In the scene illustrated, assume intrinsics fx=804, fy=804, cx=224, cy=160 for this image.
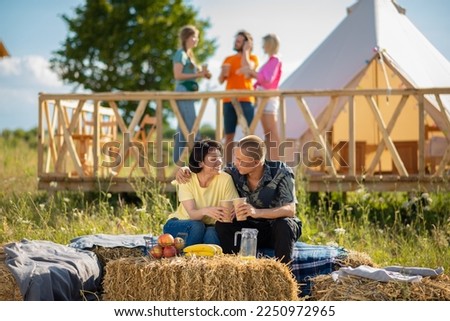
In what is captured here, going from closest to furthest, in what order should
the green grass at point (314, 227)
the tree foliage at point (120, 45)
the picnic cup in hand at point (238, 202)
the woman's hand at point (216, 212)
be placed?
the picnic cup in hand at point (238, 202)
the woman's hand at point (216, 212)
the green grass at point (314, 227)
the tree foliage at point (120, 45)

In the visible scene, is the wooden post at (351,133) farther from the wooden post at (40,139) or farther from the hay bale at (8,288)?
the hay bale at (8,288)

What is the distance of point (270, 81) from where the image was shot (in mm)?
8523

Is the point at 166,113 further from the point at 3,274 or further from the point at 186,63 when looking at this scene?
the point at 3,274

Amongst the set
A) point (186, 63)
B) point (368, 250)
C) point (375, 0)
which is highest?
point (375, 0)

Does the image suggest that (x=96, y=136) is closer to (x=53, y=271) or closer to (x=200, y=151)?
(x=200, y=151)

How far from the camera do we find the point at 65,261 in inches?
189

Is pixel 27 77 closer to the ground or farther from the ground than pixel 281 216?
farther from the ground

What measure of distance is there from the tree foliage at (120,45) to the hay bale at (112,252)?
47.6ft

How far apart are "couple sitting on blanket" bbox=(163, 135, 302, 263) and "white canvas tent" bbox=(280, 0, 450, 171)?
13.0ft

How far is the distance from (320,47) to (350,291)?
6.92m

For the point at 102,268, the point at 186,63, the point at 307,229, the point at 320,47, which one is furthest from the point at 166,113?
the point at 102,268

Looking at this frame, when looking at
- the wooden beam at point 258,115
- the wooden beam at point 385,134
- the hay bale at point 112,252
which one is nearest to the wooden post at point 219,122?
the wooden beam at point 258,115

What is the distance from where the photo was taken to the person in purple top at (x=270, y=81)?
8.41 metres

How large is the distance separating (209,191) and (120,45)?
14831 millimetres
